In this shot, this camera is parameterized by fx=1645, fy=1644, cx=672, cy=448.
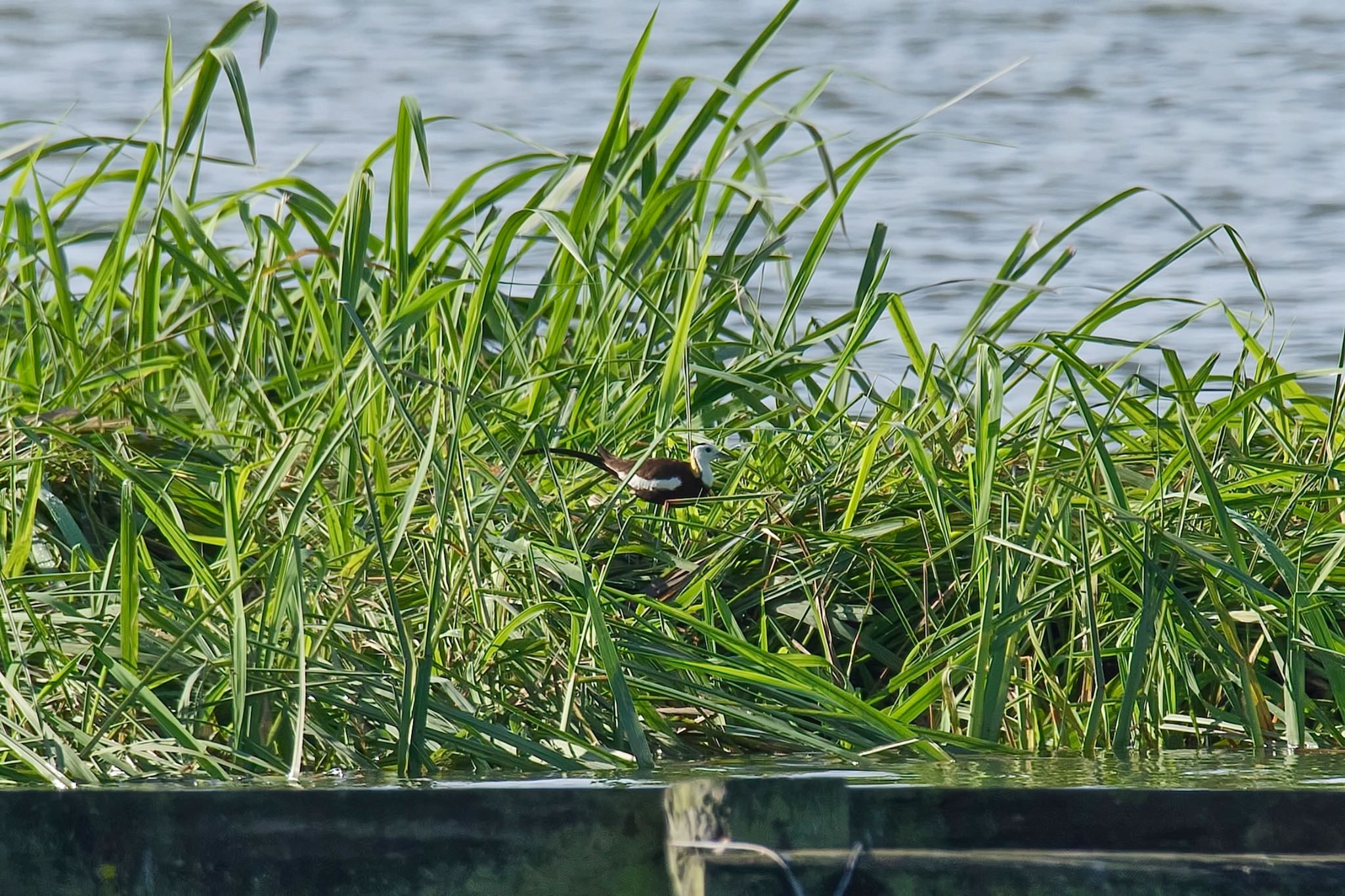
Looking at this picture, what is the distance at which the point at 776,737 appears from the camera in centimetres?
183

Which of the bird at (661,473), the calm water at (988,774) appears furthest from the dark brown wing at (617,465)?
the calm water at (988,774)

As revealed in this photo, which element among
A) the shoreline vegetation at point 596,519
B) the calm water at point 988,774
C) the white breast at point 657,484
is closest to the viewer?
the calm water at point 988,774

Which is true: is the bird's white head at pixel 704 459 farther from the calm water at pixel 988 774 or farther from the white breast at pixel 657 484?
the calm water at pixel 988 774

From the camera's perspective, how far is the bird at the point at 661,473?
2100mm

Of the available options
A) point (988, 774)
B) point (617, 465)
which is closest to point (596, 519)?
point (617, 465)

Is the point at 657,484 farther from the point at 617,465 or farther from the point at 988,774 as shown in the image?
the point at 988,774

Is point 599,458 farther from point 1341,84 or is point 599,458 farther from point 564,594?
point 1341,84

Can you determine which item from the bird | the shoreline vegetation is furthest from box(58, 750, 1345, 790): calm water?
the bird

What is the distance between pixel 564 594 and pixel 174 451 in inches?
30.3

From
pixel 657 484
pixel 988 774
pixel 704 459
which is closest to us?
pixel 988 774

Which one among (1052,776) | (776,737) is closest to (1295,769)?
(1052,776)

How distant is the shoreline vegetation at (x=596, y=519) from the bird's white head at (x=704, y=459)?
0.04m

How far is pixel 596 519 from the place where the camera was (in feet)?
7.01

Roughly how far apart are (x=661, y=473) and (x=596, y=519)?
0.11 meters
